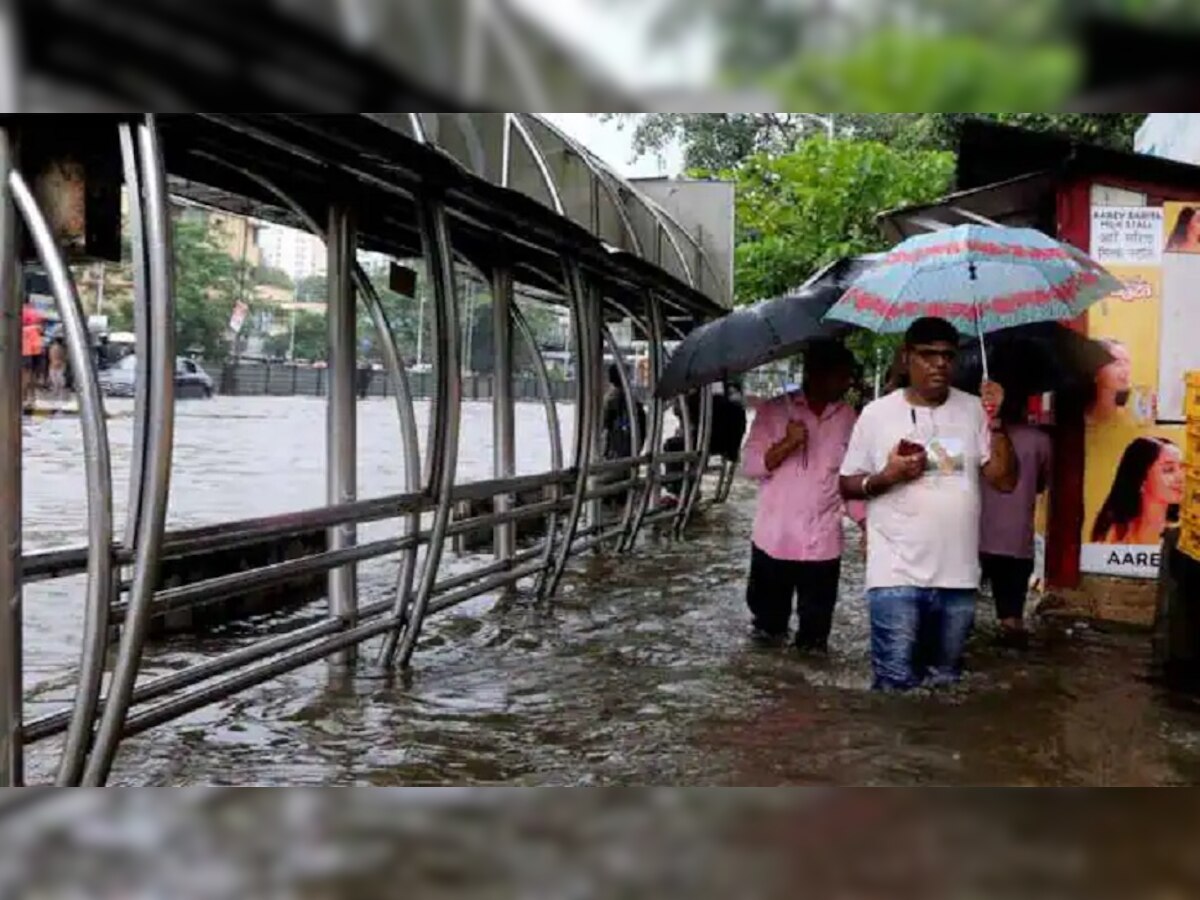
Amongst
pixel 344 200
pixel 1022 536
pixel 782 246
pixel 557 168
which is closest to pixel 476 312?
pixel 557 168

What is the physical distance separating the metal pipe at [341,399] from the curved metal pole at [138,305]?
210 centimetres

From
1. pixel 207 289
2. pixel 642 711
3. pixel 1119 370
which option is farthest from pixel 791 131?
pixel 642 711

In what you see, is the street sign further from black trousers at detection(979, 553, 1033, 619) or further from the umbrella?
black trousers at detection(979, 553, 1033, 619)

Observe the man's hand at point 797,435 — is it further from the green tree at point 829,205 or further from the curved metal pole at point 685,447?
the green tree at point 829,205

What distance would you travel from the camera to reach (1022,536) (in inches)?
283

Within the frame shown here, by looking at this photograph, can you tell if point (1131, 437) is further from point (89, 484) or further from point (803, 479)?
point (89, 484)

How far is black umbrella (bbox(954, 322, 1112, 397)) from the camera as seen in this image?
25.1 ft

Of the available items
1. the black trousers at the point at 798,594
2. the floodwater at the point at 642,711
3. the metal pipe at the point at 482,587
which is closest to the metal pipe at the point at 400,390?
the metal pipe at the point at 482,587

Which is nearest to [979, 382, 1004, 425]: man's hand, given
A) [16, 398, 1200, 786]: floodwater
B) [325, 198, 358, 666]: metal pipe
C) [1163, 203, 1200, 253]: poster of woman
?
[16, 398, 1200, 786]: floodwater

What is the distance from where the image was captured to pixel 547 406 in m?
10.1

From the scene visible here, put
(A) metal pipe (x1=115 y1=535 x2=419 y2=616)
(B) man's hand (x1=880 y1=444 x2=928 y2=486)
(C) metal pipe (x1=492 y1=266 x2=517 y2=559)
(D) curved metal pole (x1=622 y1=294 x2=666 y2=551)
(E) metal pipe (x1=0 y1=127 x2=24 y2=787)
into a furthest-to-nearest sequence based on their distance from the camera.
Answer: (D) curved metal pole (x1=622 y1=294 x2=666 y2=551) < (C) metal pipe (x1=492 y1=266 x2=517 y2=559) < (B) man's hand (x1=880 y1=444 x2=928 y2=486) < (A) metal pipe (x1=115 y1=535 x2=419 y2=616) < (E) metal pipe (x1=0 y1=127 x2=24 y2=787)

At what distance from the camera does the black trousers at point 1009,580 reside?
7246 mm

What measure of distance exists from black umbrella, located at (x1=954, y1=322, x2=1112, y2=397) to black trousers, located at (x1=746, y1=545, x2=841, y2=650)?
160 centimetres

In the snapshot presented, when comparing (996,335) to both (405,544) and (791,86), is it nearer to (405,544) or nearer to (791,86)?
(405,544)
